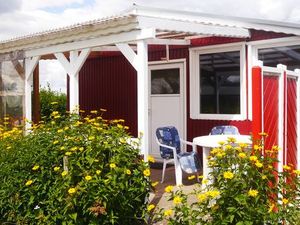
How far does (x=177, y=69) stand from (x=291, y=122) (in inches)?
148

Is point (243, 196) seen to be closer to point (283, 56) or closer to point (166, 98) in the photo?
point (283, 56)

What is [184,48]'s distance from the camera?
8.89m

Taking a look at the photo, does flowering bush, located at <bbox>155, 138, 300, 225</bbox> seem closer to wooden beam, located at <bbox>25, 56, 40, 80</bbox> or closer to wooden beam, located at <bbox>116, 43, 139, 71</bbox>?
wooden beam, located at <bbox>116, 43, 139, 71</bbox>

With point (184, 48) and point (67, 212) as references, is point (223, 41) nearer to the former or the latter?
point (184, 48)

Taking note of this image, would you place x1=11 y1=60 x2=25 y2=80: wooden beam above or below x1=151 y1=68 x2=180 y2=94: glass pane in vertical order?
above

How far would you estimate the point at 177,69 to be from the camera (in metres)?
9.13

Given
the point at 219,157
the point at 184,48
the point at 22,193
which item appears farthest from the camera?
the point at 184,48

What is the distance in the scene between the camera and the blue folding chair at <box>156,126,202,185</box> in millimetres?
6785

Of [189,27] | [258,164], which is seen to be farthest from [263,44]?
[258,164]

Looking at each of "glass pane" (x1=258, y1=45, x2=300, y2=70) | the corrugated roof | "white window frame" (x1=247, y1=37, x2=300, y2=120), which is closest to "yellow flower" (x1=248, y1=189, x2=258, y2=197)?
the corrugated roof

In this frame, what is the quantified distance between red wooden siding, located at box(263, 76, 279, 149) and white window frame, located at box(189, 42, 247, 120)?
9.94 ft

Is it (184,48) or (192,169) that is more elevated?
(184,48)

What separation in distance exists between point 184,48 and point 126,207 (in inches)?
197

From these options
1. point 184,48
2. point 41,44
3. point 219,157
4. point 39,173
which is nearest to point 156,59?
point 184,48
